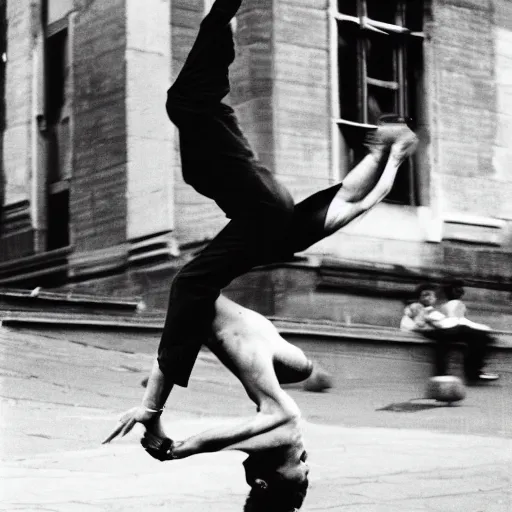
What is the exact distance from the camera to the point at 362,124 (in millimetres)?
7176

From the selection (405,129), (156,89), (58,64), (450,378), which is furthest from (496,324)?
(58,64)

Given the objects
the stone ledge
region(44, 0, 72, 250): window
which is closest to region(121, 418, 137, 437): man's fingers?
region(44, 0, 72, 250): window

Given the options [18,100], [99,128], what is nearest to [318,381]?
[99,128]

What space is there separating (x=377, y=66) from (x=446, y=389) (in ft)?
6.15

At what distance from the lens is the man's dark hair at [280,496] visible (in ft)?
18.3

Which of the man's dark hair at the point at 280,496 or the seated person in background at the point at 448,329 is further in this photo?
the seated person in background at the point at 448,329

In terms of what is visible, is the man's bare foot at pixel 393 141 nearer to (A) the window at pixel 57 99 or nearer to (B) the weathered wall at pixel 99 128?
(B) the weathered wall at pixel 99 128

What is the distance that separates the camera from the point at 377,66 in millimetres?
7336

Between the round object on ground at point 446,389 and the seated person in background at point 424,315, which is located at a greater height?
the seated person in background at point 424,315

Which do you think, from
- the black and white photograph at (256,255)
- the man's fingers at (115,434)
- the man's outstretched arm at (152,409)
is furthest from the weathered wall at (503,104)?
the man's fingers at (115,434)

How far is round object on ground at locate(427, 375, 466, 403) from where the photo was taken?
697 centimetres

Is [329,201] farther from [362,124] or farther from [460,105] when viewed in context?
[460,105]

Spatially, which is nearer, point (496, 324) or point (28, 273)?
point (28, 273)

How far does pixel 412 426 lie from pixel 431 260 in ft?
3.31
